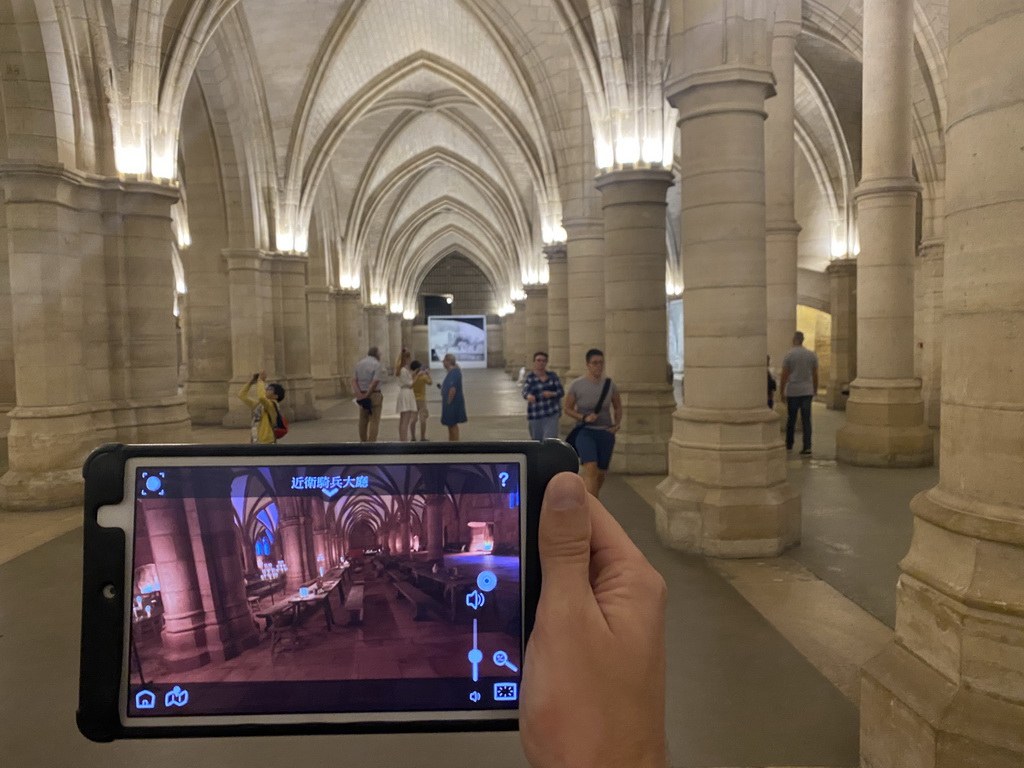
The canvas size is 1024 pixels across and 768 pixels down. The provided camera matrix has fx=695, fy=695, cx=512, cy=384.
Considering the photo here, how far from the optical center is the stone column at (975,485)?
8.28ft

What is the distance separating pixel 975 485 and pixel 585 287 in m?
11.4

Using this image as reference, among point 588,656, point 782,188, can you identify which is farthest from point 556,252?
point 588,656

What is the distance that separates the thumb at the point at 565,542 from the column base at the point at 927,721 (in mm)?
2251

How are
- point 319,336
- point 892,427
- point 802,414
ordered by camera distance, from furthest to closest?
1. point 319,336
2. point 802,414
3. point 892,427

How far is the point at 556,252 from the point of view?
18.6m

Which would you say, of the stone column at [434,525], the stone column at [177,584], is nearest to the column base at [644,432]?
the stone column at [434,525]

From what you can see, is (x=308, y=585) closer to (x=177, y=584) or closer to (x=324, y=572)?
(x=324, y=572)

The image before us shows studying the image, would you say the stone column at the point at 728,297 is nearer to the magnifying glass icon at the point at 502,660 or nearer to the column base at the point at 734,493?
the column base at the point at 734,493

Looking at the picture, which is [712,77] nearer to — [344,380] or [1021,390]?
[1021,390]

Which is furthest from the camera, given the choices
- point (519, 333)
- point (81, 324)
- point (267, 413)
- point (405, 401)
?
point (519, 333)

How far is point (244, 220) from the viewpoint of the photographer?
55.6 feet

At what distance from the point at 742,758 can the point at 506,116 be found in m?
19.7

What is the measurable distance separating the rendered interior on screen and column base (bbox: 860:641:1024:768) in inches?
85.7

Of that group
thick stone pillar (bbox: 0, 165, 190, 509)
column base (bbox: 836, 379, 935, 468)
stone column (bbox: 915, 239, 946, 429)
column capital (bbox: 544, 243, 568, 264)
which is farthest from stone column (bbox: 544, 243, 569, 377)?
thick stone pillar (bbox: 0, 165, 190, 509)
